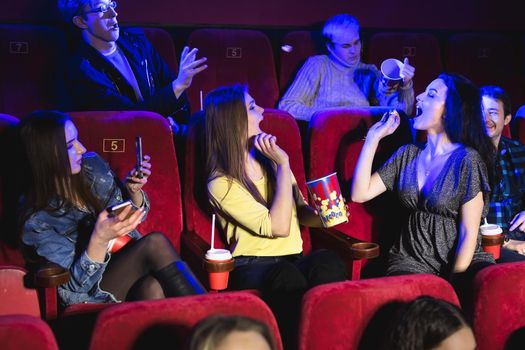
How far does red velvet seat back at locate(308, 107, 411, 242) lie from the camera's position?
0.94 meters

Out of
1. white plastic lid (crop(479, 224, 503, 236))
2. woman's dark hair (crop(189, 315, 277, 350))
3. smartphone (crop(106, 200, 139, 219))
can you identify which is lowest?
white plastic lid (crop(479, 224, 503, 236))

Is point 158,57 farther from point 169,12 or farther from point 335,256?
point 335,256

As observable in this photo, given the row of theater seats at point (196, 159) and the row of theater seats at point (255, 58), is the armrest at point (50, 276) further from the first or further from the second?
the row of theater seats at point (255, 58)

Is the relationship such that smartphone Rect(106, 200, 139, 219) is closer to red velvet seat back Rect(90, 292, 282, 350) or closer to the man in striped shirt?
red velvet seat back Rect(90, 292, 282, 350)

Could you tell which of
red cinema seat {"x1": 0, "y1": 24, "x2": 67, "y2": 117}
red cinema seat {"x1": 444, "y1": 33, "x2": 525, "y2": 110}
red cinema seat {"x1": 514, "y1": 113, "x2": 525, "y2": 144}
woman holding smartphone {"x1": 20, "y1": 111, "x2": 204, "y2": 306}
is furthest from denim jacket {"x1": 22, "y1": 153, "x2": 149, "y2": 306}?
red cinema seat {"x1": 444, "y1": 33, "x2": 525, "y2": 110}

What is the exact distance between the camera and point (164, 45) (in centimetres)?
133

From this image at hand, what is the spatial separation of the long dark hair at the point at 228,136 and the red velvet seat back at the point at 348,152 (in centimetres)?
11

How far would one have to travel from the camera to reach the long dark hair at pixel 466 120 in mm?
851

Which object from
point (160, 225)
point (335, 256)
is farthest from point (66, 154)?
point (335, 256)

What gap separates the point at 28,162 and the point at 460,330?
495mm

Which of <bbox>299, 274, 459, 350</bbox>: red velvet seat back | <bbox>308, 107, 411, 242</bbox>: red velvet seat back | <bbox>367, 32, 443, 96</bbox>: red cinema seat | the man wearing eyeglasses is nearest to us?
<bbox>299, 274, 459, 350</bbox>: red velvet seat back

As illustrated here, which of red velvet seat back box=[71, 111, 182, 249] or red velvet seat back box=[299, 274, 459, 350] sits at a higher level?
red velvet seat back box=[71, 111, 182, 249]

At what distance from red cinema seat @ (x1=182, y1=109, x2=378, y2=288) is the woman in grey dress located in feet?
0.23

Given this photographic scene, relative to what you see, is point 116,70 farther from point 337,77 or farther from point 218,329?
point 218,329
